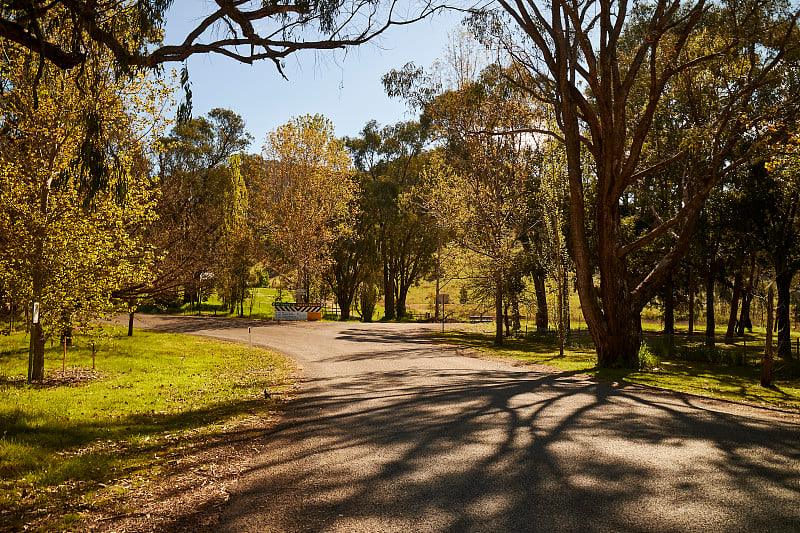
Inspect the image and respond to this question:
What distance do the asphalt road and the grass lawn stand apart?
139 centimetres

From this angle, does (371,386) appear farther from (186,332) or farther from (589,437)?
(186,332)

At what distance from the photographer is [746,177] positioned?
83.5 feet

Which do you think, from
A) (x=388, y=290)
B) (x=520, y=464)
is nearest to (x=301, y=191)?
(x=388, y=290)

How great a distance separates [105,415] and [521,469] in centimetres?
740

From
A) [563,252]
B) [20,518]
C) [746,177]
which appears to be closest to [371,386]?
[20,518]

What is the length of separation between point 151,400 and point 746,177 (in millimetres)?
26759

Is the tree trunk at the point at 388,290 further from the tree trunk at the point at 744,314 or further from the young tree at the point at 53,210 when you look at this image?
the young tree at the point at 53,210

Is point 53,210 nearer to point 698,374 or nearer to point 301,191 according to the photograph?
point 698,374

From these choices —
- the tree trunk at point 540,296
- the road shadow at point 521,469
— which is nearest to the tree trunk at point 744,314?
the tree trunk at point 540,296

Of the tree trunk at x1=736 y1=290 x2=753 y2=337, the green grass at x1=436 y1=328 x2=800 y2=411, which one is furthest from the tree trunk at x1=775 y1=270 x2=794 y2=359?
the tree trunk at x1=736 y1=290 x2=753 y2=337

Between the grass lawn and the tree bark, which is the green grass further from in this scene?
the grass lawn

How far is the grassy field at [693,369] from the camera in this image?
12375 millimetres

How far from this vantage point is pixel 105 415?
31.1 feet

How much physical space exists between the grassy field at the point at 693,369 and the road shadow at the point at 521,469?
353 centimetres
